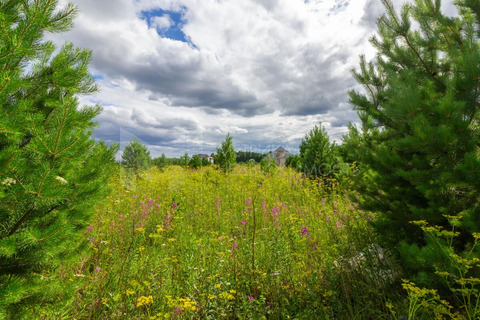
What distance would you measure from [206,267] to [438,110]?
3.01 metres

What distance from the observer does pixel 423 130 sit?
79.0 inches

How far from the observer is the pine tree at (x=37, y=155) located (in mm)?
1352

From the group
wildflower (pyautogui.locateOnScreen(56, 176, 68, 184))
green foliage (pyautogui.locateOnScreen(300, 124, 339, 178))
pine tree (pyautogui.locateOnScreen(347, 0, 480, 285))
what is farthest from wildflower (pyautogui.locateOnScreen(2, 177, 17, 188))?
green foliage (pyautogui.locateOnScreen(300, 124, 339, 178))

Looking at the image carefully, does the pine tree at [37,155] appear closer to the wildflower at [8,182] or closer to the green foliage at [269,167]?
the wildflower at [8,182]

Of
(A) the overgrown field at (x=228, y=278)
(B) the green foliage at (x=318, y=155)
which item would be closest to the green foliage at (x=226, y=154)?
(B) the green foliage at (x=318, y=155)

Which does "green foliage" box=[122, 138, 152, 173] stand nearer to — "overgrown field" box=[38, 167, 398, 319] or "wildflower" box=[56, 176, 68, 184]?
"overgrown field" box=[38, 167, 398, 319]

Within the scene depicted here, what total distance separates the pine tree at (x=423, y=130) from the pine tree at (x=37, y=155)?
9.11 feet

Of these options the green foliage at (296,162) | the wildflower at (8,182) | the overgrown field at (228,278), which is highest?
the green foliage at (296,162)

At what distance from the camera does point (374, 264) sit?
2709mm

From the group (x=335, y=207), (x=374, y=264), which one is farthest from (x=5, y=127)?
(x=335, y=207)

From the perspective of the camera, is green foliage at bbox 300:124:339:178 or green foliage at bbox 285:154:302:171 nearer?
green foliage at bbox 300:124:339:178

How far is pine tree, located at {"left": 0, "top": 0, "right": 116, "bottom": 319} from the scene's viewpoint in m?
1.35

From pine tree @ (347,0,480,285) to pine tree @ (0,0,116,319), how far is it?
2.78m

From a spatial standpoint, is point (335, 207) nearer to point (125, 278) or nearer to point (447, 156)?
point (447, 156)
